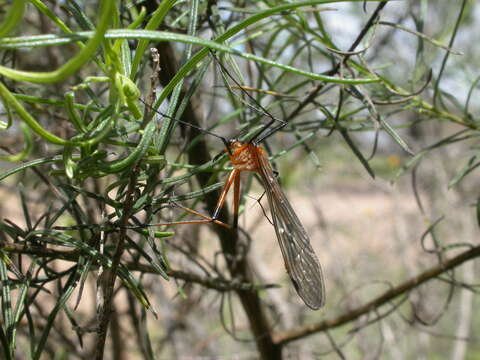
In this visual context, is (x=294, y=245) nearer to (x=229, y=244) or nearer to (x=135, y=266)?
(x=229, y=244)

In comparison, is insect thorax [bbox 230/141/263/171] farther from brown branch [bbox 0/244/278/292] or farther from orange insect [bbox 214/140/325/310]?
brown branch [bbox 0/244/278/292]

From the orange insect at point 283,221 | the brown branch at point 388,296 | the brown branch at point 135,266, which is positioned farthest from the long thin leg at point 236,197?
the brown branch at point 388,296

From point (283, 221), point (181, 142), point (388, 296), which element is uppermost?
point (181, 142)

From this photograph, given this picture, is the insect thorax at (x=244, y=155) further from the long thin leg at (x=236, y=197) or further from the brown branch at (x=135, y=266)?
the brown branch at (x=135, y=266)

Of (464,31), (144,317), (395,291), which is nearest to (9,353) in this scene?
(144,317)

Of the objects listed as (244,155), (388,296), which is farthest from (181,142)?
(388,296)

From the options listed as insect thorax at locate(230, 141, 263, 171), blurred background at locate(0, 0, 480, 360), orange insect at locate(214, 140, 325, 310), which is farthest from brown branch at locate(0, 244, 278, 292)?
insect thorax at locate(230, 141, 263, 171)
